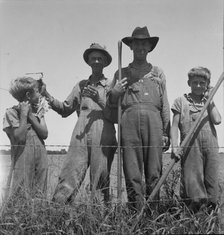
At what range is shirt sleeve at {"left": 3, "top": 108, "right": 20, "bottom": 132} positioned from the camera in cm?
434

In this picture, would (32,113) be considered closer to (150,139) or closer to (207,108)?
(150,139)

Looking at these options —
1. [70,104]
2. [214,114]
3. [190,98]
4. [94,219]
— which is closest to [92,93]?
[70,104]

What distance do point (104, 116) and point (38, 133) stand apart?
0.80 metres

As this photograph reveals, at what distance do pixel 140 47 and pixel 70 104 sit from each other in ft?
3.79

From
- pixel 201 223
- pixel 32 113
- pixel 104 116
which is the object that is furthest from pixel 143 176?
pixel 32 113

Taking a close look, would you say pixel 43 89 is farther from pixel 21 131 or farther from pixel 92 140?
pixel 92 140

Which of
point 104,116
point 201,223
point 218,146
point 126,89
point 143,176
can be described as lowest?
point 201,223

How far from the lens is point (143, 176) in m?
4.57

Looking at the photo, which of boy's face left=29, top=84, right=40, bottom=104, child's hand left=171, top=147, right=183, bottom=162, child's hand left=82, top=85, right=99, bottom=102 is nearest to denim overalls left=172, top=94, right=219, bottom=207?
child's hand left=171, top=147, right=183, bottom=162

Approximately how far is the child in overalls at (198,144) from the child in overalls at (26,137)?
5.04 ft

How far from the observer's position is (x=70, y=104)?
4855 mm

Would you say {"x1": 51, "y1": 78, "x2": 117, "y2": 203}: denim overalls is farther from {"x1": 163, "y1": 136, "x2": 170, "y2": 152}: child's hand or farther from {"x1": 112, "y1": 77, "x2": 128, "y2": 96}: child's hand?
{"x1": 163, "y1": 136, "x2": 170, "y2": 152}: child's hand

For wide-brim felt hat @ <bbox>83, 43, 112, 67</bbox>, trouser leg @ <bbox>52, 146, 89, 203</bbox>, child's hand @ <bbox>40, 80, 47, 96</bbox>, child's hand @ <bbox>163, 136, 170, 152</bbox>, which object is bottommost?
trouser leg @ <bbox>52, 146, 89, 203</bbox>

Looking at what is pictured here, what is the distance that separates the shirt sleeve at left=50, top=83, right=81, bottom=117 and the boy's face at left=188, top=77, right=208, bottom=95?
145 cm
